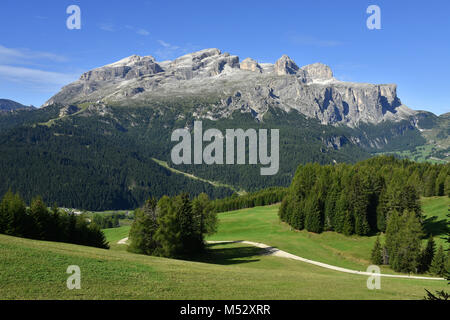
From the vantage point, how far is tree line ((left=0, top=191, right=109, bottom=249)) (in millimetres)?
44625

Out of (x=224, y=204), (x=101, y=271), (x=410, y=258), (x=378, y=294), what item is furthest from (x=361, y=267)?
(x=224, y=204)

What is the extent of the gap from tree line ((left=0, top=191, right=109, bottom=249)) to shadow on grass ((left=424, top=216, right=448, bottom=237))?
232 feet

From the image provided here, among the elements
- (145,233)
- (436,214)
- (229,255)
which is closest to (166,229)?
(145,233)

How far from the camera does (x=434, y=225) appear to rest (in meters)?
71.1

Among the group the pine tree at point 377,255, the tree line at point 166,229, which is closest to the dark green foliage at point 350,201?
the pine tree at point 377,255

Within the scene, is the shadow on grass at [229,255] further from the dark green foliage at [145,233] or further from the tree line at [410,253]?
the tree line at [410,253]

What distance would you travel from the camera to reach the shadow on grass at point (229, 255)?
53.9 m

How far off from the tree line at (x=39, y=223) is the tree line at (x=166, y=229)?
9667mm

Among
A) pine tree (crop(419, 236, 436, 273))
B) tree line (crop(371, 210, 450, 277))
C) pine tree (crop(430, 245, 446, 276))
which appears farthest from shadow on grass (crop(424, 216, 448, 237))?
pine tree (crop(430, 245, 446, 276))

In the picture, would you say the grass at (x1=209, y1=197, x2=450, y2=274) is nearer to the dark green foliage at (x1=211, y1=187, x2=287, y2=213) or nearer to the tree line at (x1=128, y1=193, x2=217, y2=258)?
the tree line at (x1=128, y1=193, x2=217, y2=258)

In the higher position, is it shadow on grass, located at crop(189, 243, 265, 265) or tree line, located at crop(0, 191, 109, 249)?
tree line, located at crop(0, 191, 109, 249)

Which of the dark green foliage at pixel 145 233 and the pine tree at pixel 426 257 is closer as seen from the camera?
the dark green foliage at pixel 145 233
